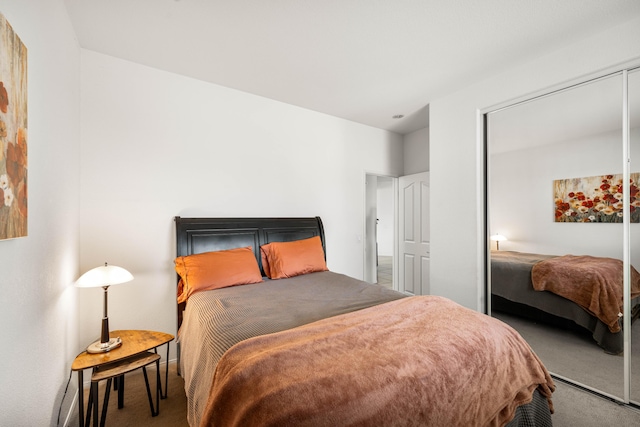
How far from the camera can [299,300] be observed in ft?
6.89

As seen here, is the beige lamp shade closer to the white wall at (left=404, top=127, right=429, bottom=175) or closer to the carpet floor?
the carpet floor

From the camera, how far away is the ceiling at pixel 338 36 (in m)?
1.92

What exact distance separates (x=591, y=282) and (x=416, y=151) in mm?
2890

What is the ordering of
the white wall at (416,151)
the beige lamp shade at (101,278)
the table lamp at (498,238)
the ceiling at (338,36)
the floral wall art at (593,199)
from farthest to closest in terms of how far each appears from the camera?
1. the white wall at (416,151)
2. the table lamp at (498,238)
3. the floral wall art at (593,199)
4. the ceiling at (338,36)
5. the beige lamp shade at (101,278)

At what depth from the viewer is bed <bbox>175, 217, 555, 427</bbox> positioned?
0.99m

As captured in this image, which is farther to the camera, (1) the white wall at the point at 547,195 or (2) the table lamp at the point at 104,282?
(1) the white wall at the point at 547,195

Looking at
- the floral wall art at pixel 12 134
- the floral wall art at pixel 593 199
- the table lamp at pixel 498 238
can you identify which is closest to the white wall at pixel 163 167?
the floral wall art at pixel 12 134

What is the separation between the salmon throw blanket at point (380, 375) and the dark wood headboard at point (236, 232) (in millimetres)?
1686

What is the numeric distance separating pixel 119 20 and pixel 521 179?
3.68m

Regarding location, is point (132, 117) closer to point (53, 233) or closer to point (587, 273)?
point (53, 233)

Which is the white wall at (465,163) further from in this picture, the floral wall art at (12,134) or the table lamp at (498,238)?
the floral wall art at (12,134)

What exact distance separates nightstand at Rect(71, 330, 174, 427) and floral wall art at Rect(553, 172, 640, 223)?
342 cm

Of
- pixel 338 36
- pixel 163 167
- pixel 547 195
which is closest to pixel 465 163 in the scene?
pixel 547 195

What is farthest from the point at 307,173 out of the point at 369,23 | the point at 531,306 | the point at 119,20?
the point at 531,306
